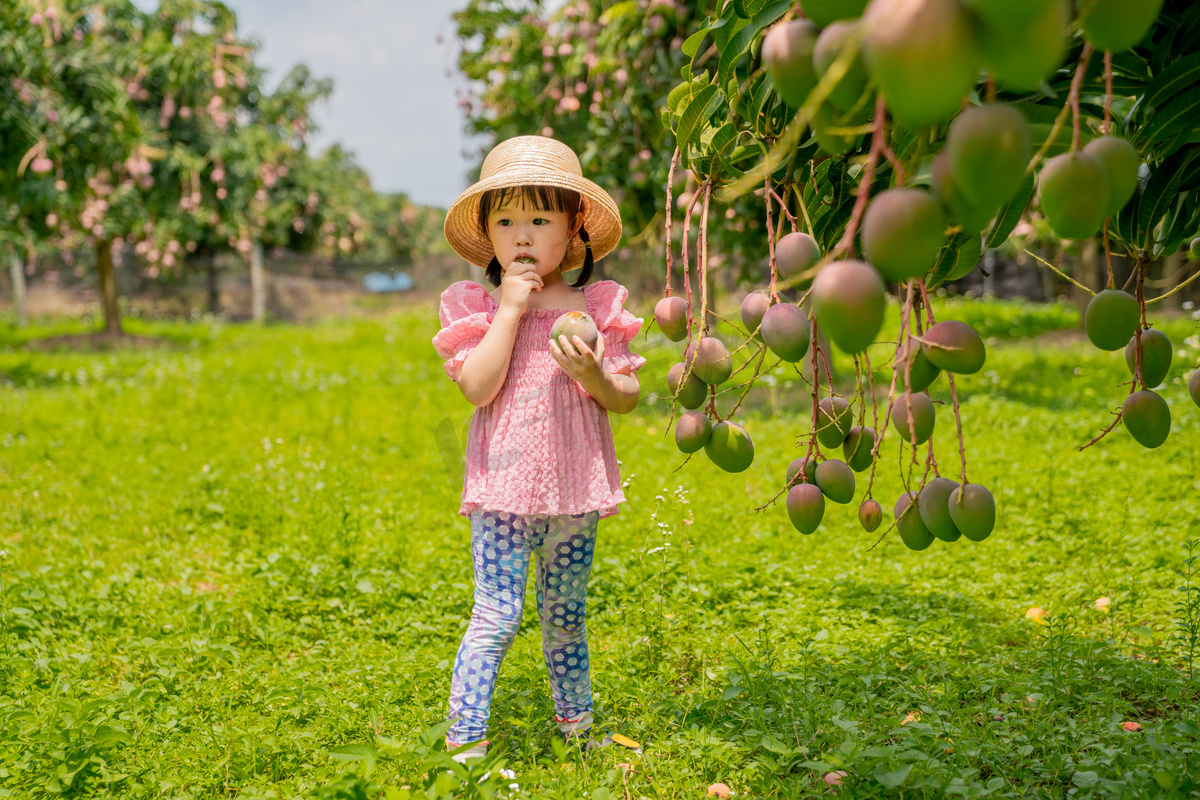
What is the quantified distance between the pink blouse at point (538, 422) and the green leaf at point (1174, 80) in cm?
95

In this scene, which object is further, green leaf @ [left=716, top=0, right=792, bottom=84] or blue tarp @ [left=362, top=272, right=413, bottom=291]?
blue tarp @ [left=362, top=272, right=413, bottom=291]

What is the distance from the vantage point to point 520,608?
1744mm

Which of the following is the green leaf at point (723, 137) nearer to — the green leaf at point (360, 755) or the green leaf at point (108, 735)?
the green leaf at point (360, 755)

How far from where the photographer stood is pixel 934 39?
591 millimetres

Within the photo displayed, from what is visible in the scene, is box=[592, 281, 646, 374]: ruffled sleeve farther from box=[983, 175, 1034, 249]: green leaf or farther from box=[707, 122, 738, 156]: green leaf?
box=[983, 175, 1034, 249]: green leaf

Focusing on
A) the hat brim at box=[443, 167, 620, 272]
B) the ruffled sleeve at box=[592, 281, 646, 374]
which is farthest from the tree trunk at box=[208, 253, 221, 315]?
the ruffled sleeve at box=[592, 281, 646, 374]

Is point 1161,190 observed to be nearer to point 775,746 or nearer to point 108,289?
point 775,746

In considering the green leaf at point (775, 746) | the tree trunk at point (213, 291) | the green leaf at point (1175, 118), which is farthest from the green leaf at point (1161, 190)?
the tree trunk at point (213, 291)

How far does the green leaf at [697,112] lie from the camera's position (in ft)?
3.98

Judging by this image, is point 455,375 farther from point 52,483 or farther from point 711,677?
point 52,483

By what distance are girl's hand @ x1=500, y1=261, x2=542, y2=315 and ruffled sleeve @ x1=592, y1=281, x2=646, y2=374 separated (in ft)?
0.48

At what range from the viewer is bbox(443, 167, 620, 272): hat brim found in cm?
170

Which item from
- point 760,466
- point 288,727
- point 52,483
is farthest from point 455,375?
point 52,483

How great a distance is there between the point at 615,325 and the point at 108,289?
10.2 m
